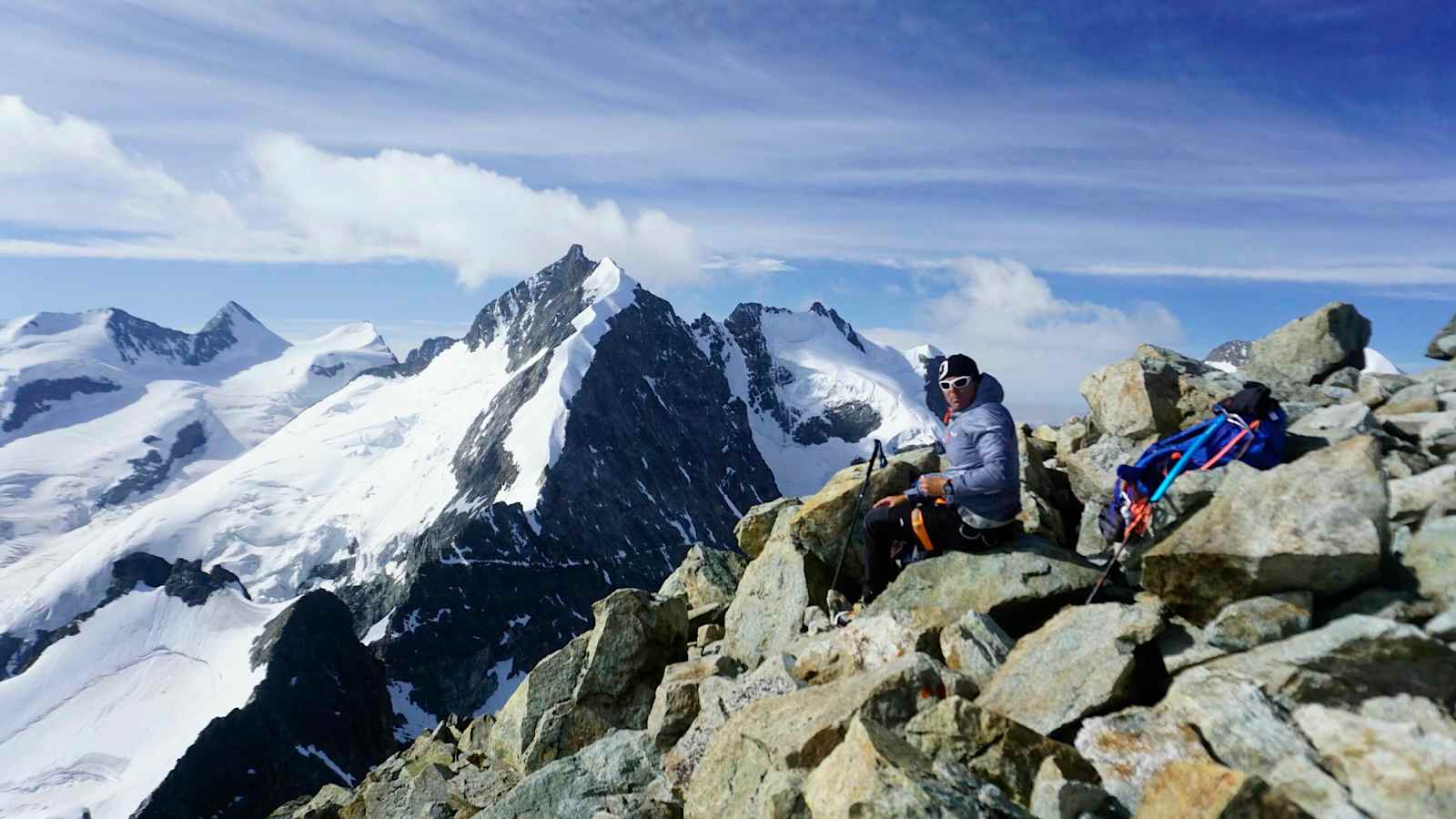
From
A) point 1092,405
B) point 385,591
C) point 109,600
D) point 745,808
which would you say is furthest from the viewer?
point 385,591

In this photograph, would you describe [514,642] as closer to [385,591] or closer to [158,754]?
[385,591]

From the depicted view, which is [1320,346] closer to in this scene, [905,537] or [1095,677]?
[905,537]

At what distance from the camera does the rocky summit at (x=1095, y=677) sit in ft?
19.2

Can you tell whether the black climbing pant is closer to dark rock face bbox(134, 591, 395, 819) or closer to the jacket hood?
the jacket hood

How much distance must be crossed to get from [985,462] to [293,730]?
14310 centimetres

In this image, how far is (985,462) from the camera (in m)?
10.7

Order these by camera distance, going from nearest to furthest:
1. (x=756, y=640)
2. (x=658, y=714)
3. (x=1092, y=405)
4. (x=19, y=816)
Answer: (x=658, y=714) → (x=756, y=640) → (x=1092, y=405) → (x=19, y=816)

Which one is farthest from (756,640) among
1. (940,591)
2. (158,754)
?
(158,754)

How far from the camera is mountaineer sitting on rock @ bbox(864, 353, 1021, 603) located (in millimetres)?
10617

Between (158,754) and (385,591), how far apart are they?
60.9m

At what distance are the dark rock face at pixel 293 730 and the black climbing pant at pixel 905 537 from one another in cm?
10682

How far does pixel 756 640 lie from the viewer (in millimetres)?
13297

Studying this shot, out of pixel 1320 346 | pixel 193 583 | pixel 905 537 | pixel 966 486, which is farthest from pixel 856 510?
pixel 193 583

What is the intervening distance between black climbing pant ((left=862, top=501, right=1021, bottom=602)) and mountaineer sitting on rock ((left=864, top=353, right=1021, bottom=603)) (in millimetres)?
14
